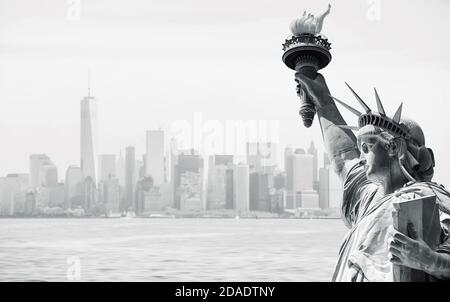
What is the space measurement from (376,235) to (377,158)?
1.23 ft

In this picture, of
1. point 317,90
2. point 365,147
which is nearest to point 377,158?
point 365,147

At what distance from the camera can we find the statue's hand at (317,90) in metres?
4.51

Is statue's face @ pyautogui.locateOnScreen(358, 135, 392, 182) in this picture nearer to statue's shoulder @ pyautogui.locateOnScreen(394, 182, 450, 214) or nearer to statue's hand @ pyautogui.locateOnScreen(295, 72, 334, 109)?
statue's shoulder @ pyautogui.locateOnScreen(394, 182, 450, 214)

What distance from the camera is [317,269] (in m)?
20.0

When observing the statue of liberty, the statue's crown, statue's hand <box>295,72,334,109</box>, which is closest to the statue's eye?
the statue of liberty

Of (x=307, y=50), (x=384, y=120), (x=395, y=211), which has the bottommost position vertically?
(x=395, y=211)

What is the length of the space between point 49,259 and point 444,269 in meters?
25.2

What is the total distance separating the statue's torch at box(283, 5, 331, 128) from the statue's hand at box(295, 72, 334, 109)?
0.03 m

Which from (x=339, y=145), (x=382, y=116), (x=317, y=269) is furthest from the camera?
(x=317, y=269)

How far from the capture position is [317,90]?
4.51 meters

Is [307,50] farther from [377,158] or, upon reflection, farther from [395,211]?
[395,211]
